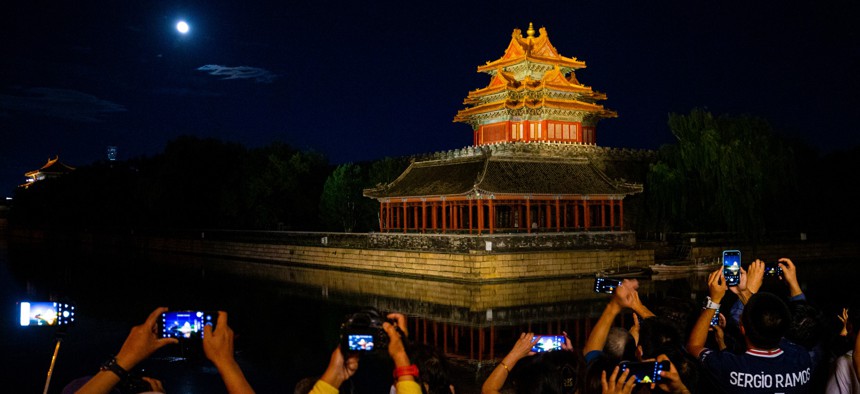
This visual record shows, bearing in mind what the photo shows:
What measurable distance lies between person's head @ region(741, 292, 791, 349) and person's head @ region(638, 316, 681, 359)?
0.61 metres

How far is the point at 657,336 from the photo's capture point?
16.0 ft

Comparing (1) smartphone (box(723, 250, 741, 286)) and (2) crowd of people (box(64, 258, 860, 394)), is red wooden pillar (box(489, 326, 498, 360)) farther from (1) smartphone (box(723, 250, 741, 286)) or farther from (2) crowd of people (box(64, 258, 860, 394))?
(2) crowd of people (box(64, 258, 860, 394))

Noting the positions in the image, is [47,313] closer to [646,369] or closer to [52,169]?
[646,369]

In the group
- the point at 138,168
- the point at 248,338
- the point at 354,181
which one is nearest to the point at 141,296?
the point at 248,338

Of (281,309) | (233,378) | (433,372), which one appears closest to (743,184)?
(281,309)

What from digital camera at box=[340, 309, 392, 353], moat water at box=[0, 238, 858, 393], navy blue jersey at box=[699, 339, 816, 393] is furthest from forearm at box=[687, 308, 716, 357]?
moat water at box=[0, 238, 858, 393]

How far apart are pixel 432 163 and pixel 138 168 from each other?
118 ft

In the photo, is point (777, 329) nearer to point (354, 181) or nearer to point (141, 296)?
point (141, 296)

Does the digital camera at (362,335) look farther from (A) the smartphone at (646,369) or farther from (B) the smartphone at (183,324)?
(A) the smartphone at (646,369)

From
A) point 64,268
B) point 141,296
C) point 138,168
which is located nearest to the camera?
point 141,296

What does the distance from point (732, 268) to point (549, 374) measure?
260cm

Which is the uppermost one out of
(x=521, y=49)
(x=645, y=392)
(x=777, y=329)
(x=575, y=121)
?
(x=521, y=49)

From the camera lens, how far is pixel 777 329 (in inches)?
167

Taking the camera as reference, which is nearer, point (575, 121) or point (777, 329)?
point (777, 329)
